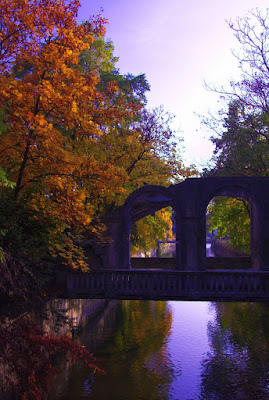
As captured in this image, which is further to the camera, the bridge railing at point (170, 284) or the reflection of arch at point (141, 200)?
the reflection of arch at point (141, 200)

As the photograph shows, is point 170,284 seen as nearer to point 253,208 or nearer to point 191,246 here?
point 191,246

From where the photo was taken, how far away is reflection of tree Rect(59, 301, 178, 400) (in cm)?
1427

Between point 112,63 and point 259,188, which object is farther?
point 112,63

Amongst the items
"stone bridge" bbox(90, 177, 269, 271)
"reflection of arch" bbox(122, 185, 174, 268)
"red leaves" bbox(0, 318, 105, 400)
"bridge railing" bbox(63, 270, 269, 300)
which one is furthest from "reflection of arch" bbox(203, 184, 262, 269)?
"red leaves" bbox(0, 318, 105, 400)

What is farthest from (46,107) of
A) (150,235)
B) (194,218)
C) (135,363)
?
(150,235)

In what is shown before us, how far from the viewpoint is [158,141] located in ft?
83.5

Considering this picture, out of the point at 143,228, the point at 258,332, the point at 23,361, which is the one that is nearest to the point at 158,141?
the point at 143,228

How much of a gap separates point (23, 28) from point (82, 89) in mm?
2563

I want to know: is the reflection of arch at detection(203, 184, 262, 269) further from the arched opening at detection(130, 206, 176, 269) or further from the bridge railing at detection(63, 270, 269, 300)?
the arched opening at detection(130, 206, 176, 269)

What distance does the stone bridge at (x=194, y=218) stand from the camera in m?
19.3

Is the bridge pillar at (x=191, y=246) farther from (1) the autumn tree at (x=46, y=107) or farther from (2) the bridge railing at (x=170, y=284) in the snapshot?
(1) the autumn tree at (x=46, y=107)

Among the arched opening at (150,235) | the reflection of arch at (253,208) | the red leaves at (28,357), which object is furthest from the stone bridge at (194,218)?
the red leaves at (28,357)

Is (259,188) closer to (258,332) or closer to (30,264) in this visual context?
(258,332)

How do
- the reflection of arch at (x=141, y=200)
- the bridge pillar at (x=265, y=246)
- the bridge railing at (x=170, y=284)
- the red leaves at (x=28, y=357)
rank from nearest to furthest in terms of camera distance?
the red leaves at (x=28, y=357) → the bridge railing at (x=170, y=284) → the bridge pillar at (x=265, y=246) → the reflection of arch at (x=141, y=200)
